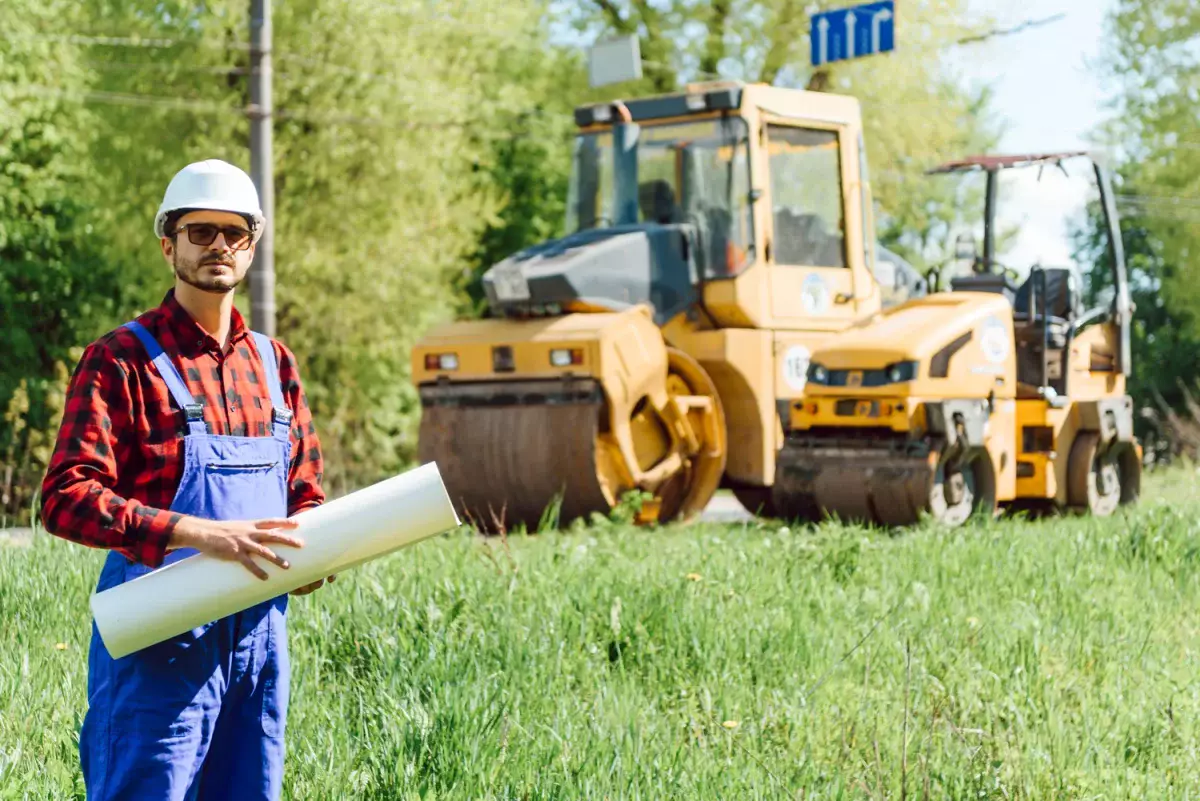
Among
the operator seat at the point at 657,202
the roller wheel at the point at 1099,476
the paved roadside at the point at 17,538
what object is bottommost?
the roller wheel at the point at 1099,476

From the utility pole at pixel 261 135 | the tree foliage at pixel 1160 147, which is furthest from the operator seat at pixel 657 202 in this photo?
the tree foliage at pixel 1160 147

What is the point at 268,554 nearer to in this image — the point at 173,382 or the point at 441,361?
the point at 173,382

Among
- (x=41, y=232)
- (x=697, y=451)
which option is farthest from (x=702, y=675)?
(x=41, y=232)

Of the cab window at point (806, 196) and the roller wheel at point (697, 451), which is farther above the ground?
the cab window at point (806, 196)

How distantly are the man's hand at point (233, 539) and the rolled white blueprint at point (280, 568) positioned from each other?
0.09 feet

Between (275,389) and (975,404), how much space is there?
8006mm

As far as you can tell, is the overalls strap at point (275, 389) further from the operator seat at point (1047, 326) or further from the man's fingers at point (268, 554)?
the operator seat at point (1047, 326)

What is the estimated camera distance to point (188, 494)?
3.38m

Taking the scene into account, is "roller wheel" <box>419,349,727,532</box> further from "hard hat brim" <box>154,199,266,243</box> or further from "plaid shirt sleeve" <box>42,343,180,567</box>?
"plaid shirt sleeve" <box>42,343,180,567</box>

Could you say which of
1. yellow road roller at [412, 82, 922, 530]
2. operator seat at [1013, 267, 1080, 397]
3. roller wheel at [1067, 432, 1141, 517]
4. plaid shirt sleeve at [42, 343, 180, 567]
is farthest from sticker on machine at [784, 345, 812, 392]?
plaid shirt sleeve at [42, 343, 180, 567]

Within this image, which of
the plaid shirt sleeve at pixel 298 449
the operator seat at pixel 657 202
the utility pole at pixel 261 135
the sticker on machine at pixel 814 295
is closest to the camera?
the plaid shirt sleeve at pixel 298 449

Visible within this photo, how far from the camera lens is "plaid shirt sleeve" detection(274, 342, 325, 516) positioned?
147 inches

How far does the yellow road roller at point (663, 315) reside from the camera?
10719 mm

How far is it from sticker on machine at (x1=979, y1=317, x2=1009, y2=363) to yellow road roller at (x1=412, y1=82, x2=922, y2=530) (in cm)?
122
